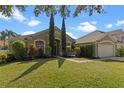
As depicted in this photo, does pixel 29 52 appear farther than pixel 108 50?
No

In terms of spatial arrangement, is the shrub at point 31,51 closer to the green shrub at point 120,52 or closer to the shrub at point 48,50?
the shrub at point 48,50

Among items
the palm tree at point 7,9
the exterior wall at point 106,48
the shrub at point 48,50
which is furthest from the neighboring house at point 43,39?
the palm tree at point 7,9

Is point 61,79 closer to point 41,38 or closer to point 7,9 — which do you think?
point 7,9

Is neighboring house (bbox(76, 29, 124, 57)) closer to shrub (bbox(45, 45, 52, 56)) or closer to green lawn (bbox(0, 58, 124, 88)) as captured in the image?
shrub (bbox(45, 45, 52, 56))

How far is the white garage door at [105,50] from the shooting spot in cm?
2445

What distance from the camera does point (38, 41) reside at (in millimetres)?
24797

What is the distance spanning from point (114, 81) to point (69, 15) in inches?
202

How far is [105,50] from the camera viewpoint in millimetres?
24797

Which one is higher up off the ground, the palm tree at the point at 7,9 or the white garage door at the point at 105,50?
the palm tree at the point at 7,9

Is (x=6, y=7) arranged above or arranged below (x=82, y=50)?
above

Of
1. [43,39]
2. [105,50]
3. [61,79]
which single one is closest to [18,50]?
[43,39]
